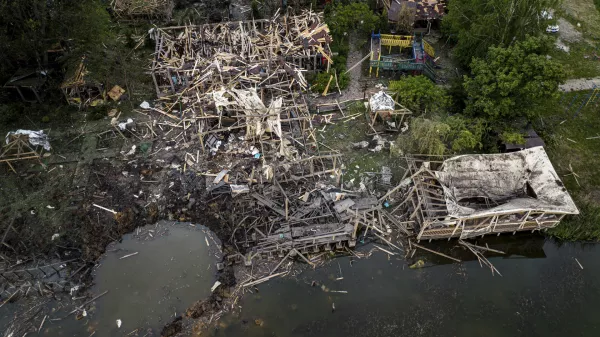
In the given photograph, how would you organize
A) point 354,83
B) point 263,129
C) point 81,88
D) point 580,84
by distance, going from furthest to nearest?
point 580,84
point 354,83
point 81,88
point 263,129

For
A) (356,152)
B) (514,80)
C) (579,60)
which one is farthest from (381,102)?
(579,60)

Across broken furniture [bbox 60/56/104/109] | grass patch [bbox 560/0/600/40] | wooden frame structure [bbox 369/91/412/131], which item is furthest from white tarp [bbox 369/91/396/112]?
grass patch [bbox 560/0/600/40]

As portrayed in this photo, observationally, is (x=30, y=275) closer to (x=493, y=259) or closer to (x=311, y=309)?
(x=311, y=309)

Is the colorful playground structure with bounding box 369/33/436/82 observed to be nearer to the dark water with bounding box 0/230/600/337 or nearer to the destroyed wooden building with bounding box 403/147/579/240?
the destroyed wooden building with bounding box 403/147/579/240

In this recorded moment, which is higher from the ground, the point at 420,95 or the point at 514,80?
the point at 514,80

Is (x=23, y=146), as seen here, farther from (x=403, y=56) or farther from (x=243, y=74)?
(x=403, y=56)

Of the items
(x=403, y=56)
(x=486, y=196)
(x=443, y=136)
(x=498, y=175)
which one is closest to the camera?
(x=486, y=196)
